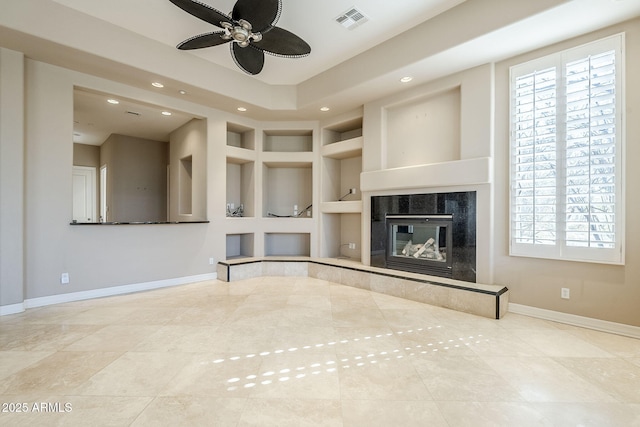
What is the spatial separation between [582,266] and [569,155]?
45.5 inches

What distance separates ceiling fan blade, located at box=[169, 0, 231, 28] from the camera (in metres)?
2.34

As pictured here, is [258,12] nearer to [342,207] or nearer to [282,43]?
[282,43]

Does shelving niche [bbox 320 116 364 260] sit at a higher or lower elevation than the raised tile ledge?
higher

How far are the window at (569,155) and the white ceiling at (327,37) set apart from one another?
342 millimetres

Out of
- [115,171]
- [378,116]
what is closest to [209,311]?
[378,116]

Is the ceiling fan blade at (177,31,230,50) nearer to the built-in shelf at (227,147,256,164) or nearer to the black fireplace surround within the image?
the built-in shelf at (227,147,256,164)

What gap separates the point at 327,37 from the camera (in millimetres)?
3555

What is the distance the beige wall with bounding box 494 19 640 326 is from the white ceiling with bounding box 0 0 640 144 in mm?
340

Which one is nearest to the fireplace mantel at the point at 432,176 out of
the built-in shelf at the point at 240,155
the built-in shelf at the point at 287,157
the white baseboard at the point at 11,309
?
the built-in shelf at the point at 287,157

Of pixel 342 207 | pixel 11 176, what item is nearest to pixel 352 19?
pixel 342 207

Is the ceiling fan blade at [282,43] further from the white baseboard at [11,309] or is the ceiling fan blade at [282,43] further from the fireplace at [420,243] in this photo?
the white baseboard at [11,309]

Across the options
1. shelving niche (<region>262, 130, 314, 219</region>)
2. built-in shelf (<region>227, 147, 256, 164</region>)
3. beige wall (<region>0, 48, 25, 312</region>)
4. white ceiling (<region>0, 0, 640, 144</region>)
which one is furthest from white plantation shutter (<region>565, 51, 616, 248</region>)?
beige wall (<region>0, 48, 25, 312</region>)

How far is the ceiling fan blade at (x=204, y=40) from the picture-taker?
281 cm

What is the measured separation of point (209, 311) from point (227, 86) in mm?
3284
